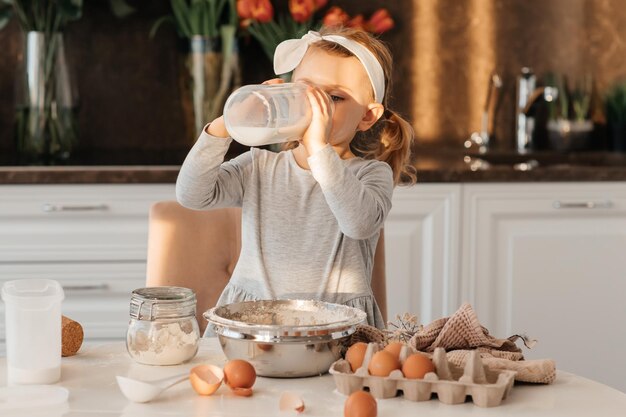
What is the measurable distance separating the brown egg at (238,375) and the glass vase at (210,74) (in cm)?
204

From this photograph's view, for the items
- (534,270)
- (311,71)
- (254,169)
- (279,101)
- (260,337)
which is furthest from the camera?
(534,270)

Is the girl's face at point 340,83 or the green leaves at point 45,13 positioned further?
the green leaves at point 45,13

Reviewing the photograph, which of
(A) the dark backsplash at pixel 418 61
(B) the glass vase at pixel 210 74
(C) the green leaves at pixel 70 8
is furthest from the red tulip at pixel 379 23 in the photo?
(C) the green leaves at pixel 70 8

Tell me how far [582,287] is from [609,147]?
2.51ft

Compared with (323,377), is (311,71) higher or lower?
higher

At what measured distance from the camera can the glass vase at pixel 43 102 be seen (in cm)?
312

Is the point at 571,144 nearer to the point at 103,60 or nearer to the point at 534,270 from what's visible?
the point at 534,270

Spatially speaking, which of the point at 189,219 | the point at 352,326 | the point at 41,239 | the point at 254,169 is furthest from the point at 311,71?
the point at 41,239

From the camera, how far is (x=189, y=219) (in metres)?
2.01

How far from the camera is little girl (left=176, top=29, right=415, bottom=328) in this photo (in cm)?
174

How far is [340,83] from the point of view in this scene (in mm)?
1768

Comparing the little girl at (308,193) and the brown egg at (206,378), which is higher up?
the little girl at (308,193)

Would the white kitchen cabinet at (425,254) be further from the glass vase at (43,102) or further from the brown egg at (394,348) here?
the brown egg at (394,348)

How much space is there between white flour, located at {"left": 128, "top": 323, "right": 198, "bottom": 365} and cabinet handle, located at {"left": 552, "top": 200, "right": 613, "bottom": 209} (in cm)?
182
